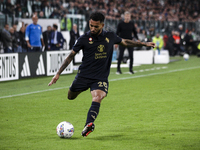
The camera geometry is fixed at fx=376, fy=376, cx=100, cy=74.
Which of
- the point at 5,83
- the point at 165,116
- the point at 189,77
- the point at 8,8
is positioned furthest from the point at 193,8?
the point at 165,116

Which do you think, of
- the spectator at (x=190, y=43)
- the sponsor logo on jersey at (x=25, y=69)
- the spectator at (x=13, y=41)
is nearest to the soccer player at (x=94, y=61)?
the sponsor logo on jersey at (x=25, y=69)

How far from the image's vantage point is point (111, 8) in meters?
31.6

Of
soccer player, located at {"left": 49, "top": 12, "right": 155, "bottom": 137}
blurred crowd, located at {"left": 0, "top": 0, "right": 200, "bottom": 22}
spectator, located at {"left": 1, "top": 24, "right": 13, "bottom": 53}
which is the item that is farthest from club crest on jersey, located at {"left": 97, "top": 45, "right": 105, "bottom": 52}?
blurred crowd, located at {"left": 0, "top": 0, "right": 200, "bottom": 22}

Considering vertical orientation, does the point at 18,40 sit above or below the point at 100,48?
below

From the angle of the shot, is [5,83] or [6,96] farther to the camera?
[5,83]

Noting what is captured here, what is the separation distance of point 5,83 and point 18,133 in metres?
6.75

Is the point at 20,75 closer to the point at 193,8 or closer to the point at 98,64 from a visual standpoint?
the point at 98,64

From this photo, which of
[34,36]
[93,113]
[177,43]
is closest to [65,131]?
[93,113]

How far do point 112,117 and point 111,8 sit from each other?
1007 inches

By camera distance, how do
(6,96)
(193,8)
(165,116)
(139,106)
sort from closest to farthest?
(165,116) → (139,106) → (6,96) → (193,8)

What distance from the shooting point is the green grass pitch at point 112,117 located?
5.02 m

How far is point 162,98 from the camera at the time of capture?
29.5 ft

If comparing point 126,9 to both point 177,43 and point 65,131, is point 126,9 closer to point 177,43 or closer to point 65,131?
point 177,43

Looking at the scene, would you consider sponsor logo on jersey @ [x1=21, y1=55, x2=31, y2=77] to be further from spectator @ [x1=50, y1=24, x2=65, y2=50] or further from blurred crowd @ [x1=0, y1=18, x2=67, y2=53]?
spectator @ [x1=50, y1=24, x2=65, y2=50]
